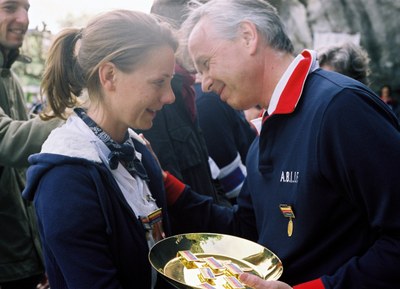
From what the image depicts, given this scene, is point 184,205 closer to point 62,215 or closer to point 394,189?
point 62,215

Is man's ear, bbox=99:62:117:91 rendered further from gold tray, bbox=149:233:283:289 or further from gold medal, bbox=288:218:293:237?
gold medal, bbox=288:218:293:237

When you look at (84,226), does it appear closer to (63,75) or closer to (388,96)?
(63,75)

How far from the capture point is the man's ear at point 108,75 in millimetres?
1665

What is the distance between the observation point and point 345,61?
3199 mm

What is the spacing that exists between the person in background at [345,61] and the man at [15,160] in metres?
1.98

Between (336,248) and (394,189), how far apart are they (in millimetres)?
319

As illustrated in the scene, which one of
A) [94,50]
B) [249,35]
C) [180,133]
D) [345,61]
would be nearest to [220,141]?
[180,133]

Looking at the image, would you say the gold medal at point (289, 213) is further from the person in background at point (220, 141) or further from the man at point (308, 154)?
the person in background at point (220, 141)

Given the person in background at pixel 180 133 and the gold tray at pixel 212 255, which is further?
the person in background at pixel 180 133

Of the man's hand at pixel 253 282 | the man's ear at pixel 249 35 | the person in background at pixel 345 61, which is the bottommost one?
the man's hand at pixel 253 282

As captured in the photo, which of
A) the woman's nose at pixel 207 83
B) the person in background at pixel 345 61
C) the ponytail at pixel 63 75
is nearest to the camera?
the ponytail at pixel 63 75

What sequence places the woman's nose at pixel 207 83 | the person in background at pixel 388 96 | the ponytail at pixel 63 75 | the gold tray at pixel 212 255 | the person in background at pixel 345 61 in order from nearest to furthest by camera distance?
the gold tray at pixel 212 255 < the ponytail at pixel 63 75 < the woman's nose at pixel 207 83 < the person in background at pixel 345 61 < the person in background at pixel 388 96

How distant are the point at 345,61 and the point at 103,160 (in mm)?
2201

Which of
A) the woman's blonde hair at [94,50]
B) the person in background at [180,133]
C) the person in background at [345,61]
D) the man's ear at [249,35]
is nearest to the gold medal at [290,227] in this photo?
the man's ear at [249,35]
